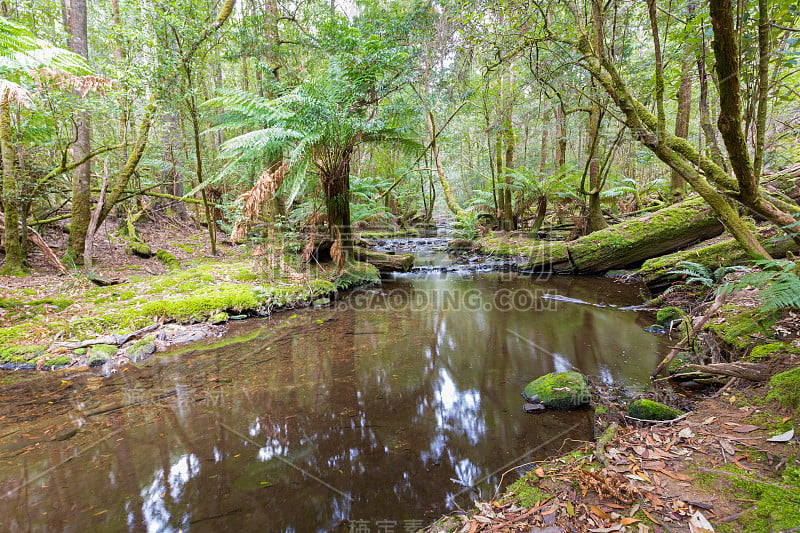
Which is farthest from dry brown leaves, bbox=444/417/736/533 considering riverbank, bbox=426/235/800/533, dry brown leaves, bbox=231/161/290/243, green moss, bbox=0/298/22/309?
green moss, bbox=0/298/22/309

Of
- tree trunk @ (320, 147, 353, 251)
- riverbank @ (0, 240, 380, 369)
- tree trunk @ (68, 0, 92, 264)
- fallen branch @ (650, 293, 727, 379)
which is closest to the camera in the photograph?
fallen branch @ (650, 293, 727, 379)

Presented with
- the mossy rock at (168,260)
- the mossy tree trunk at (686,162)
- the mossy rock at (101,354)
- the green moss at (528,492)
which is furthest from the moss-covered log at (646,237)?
the mossy rock at (168,260)

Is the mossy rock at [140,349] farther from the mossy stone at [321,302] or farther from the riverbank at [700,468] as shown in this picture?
the riverbank at [700,468]

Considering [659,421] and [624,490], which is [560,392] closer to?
[659,421]

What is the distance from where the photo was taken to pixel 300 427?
2354 millimetres

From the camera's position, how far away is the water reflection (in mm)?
1712

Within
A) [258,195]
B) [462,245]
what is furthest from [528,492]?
[462,245]

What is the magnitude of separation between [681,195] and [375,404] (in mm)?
8325

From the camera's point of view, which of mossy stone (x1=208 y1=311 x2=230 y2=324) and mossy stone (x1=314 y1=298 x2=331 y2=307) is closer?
mossy stone (x1=208 y1=311 x2=230 y2=324)

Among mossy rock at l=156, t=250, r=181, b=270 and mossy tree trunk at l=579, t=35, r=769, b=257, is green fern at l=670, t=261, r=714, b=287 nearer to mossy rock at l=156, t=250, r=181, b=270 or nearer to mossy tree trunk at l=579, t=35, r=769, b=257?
mossy tree trunk at l=579, t=35, r=769, b=257

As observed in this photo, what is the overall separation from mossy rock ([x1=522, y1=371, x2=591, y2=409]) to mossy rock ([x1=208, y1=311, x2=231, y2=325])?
149 inches

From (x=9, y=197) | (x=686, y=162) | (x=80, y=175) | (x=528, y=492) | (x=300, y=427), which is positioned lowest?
(x=300, y=427)

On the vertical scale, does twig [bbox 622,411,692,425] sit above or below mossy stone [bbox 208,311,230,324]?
below

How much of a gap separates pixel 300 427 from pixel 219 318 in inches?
104
